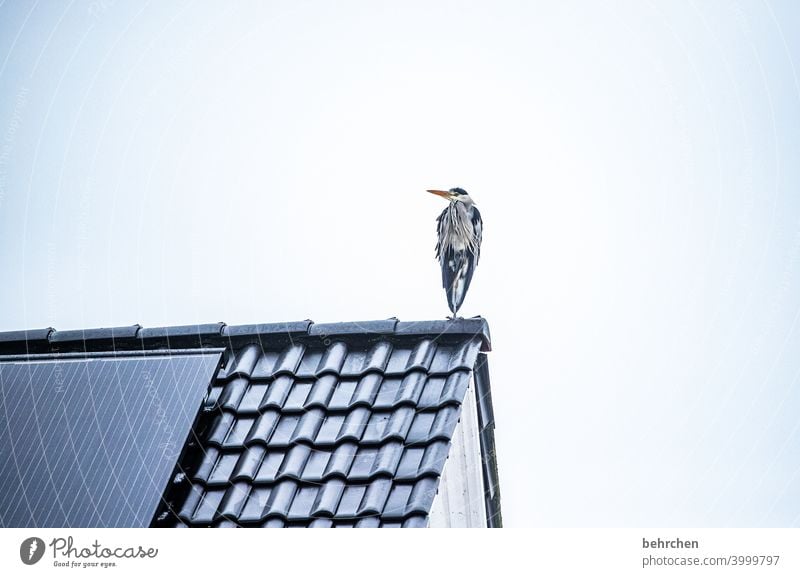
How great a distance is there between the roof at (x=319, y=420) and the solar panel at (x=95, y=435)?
0.05 meters

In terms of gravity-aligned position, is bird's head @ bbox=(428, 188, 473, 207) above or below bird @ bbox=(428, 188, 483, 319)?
above

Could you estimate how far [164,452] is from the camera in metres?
2.45

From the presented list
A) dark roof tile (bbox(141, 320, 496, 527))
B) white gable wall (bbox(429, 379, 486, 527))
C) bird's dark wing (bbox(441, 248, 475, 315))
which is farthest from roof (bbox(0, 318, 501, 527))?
bird's dark wing (bbox(441, 248, 475, 315))

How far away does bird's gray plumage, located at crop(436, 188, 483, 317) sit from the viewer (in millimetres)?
3197

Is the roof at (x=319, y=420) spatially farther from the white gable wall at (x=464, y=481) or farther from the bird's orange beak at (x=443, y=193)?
the bird's orange beak at (x=443, y=193)

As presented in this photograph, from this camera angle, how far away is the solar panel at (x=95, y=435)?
2441 millimetres

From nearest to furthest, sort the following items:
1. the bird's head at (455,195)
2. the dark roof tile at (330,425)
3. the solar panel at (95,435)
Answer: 1. the dark roof tile at (330,425)
2. the solar panel at (95,435)
3. the bird's head at (455,195)

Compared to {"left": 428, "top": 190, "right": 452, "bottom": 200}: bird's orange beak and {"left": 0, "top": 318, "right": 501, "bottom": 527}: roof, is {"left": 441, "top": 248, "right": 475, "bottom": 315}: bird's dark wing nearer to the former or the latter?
{"left": 428, "top": 190, "right": 452, "bottom": 200}: bird's orange beak

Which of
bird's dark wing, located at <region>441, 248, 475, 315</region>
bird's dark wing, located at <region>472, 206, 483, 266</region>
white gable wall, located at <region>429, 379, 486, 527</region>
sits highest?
bird's dark wing, located at <region>472, 206, 483, 266</region>

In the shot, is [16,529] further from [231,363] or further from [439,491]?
[439,491]

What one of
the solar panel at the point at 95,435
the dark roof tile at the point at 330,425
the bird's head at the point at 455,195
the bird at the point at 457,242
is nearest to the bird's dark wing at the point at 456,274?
the bird at the point at 457,242

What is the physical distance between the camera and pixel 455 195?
10.4ft

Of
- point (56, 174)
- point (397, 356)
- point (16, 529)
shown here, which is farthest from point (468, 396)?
point (56, 174)

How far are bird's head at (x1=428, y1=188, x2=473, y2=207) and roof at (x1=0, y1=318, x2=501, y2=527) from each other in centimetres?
58
